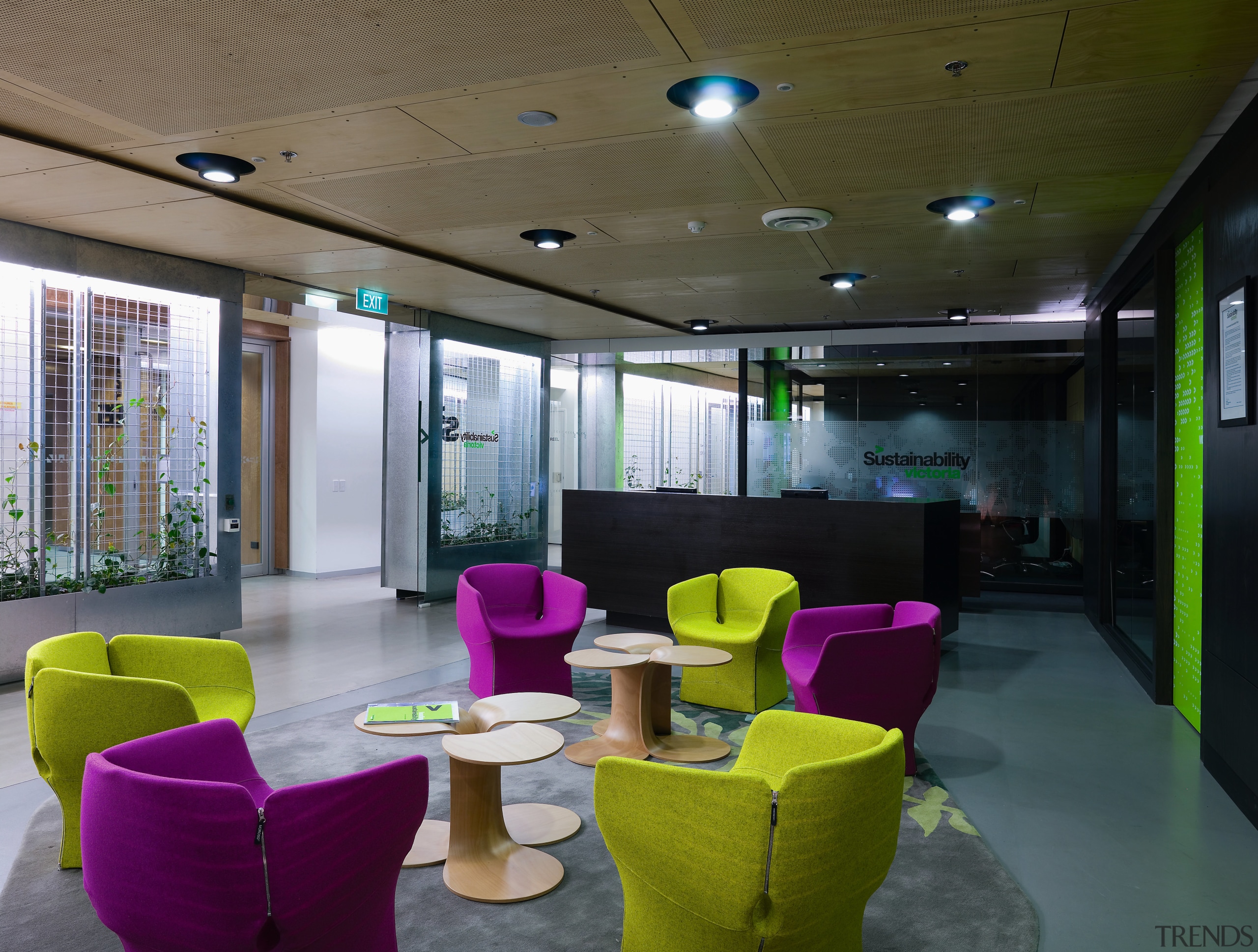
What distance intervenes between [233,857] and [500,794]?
4.91 feet

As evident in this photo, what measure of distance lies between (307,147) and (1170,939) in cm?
477

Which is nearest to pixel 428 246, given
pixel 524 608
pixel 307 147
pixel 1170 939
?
pixel 307 147

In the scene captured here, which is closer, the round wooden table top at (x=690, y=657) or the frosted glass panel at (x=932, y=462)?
the round wooden table top at (x=690, y=657)

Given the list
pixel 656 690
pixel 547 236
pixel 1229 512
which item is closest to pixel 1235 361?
pixel 1229 512

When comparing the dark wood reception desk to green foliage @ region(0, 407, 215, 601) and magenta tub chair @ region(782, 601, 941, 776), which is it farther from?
green foliage @ region(0, 407, 215, 601)

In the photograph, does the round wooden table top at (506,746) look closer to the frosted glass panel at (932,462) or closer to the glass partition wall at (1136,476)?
the glass partition wall at (1136,476)

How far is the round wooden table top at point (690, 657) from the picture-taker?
4703 mm

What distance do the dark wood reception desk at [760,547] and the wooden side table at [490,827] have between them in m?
3.90

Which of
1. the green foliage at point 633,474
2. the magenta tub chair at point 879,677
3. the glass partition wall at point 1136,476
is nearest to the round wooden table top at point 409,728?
the magenta tub chair at point 879,677

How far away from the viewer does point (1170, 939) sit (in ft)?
9.51

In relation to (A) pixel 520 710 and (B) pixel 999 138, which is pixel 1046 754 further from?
(B) pixel 999 138

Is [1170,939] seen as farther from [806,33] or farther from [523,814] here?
[806,33]

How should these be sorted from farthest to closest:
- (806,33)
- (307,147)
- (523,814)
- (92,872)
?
(307,147) < (523,814) < (806,33) < (92,872)

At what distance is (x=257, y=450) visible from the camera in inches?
444
